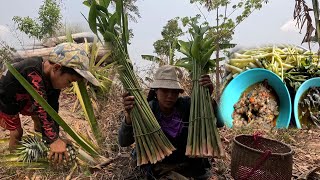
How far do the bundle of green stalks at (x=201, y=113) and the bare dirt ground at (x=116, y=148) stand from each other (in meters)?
0.30

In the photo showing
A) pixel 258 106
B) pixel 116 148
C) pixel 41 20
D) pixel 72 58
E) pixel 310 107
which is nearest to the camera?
pixel 72 58

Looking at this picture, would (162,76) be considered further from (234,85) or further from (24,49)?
(24,49)

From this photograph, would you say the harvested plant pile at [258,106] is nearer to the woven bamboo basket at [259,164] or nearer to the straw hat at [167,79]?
the woven bamboo basket at [259,164]

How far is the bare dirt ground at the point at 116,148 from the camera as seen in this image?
8.95 feet

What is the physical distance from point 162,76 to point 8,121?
1.50 meters

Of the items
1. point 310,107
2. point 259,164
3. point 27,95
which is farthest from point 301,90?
point 27,95

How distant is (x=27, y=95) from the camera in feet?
9.01

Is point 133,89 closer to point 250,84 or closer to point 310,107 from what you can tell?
point 250,84

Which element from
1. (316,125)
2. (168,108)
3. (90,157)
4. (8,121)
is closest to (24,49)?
(8,121)

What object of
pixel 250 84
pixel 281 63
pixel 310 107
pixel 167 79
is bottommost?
pixel 310 107

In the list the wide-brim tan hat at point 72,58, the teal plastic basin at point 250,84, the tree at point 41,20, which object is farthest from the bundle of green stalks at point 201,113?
the tree at point 41,20

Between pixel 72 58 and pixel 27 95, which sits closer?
pixel 72 58

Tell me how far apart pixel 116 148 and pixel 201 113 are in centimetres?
130

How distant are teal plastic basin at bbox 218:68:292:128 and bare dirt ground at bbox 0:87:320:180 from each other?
472 mm
